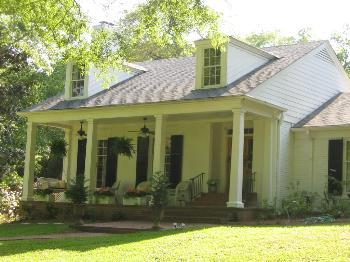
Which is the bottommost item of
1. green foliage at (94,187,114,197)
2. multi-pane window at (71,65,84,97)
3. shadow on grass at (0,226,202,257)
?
shadow on grass at (0,226,202,257)

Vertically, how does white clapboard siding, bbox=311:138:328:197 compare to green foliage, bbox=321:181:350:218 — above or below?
above

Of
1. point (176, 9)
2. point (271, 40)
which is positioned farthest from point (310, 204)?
point (271, 40)

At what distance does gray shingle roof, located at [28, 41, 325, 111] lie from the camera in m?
17.5

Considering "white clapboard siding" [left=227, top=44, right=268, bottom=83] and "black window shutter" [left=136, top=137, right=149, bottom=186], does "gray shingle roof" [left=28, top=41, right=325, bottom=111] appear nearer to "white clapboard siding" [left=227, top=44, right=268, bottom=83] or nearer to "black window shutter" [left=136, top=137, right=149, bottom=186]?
"white clapboard siding" [left=227, top=44, right=268, bottom=83]

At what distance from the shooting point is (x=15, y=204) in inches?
903

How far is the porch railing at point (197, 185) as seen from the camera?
19544 mm

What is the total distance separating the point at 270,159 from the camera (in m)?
17.9

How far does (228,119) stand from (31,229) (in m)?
7.25

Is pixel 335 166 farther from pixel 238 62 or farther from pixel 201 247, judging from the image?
pixel 201 247

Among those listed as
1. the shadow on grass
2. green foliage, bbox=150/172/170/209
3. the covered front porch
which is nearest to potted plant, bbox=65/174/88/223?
the covered front porch

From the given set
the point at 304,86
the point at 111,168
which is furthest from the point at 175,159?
the point at 304,86

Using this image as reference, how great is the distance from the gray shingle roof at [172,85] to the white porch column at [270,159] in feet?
5.15

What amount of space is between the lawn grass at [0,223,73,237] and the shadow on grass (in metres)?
2.41

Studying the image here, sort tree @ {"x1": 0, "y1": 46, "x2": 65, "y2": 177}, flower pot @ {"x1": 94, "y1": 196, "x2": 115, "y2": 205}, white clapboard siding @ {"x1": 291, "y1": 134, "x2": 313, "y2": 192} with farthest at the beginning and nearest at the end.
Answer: tree @ {"x1": 0, "y1": 46, "x2": 65, "y2": 177}
flower pot @ {"x1": 94, "y1": 196, "x2": 115, "y2": 205}
white clapboard siding @ {"x1": 291, "y1": 134, "x2": 313, "y2": 192}
